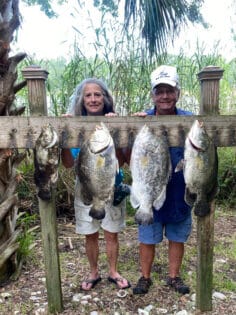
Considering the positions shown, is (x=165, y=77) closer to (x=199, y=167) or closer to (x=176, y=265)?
(x=199, y=167)

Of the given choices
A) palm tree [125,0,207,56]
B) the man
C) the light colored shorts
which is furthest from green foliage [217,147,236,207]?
the light colored shorts

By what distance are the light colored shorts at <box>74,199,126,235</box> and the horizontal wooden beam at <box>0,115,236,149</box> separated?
66cm

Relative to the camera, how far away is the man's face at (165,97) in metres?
2.31

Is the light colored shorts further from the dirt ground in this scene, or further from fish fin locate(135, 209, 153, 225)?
fish fin locate(135, 209, 153, 225)

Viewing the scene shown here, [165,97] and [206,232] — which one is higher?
[165,97]

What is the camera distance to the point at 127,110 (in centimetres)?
465

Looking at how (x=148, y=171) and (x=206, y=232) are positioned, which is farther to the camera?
(x=206, y=232)

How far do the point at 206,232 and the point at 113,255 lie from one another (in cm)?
83

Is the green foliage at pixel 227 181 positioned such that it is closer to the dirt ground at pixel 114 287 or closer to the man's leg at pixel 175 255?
the dirt ground at pixel 114 287

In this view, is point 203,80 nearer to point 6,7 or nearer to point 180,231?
point 180,231

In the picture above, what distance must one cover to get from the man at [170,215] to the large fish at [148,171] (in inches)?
14.6

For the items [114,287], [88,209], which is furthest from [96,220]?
[114,287]

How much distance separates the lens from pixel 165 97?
2.32m

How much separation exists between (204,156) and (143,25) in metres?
1.88
